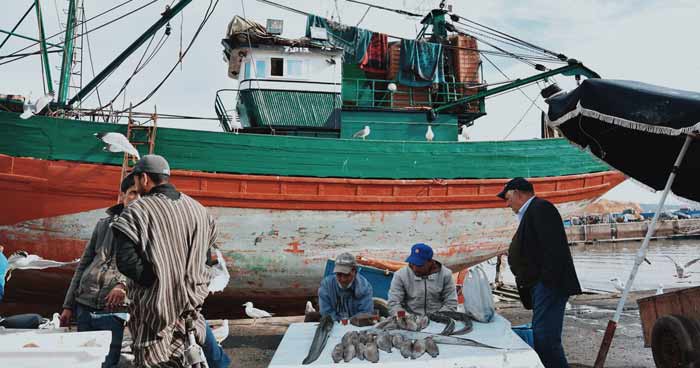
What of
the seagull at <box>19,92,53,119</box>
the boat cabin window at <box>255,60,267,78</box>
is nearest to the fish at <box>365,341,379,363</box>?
the seagull at <box>19,92,53,119</box>

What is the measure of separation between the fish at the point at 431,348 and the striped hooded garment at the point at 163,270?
1267mm

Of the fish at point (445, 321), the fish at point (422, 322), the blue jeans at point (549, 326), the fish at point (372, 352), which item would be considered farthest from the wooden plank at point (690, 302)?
the fish at point (372, 352)

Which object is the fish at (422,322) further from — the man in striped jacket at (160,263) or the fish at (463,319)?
the man in striped jacket at (160,263)

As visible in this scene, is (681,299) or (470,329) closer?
(470,329)

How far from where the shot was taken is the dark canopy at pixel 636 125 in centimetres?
358

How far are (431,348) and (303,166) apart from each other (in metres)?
6.11

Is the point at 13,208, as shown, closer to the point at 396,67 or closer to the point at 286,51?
the point at 286,51

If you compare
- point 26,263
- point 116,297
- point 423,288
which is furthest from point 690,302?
point 26,263

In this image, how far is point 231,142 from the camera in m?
8.11

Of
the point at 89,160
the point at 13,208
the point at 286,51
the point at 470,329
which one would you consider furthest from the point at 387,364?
the point at 286,51

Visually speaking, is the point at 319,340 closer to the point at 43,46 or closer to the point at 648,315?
the point at 648,315

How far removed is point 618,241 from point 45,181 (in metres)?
46.2

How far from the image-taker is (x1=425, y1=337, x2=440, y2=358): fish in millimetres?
2568

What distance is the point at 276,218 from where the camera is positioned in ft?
27.5
